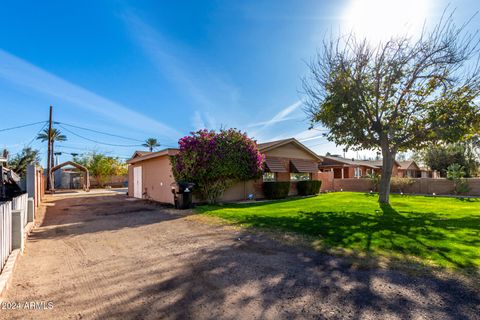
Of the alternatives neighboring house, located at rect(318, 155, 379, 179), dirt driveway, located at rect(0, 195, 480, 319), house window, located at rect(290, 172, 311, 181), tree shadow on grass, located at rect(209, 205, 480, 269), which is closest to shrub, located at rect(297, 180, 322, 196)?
house window, located at rect(290, 172, 311, 181)

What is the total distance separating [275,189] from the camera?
16.4m

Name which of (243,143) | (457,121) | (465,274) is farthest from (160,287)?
(457,121)

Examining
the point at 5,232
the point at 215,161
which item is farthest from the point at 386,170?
the point at 5,232

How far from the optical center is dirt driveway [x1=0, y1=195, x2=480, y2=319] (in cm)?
294

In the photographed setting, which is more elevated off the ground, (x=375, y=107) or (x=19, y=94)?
(x=19, y=94)

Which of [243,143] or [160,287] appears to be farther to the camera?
[243,143]

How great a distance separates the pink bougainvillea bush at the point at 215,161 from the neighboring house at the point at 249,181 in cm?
93

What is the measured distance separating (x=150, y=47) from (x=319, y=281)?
12.3 meters

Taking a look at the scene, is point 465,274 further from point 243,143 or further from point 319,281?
point 243,143

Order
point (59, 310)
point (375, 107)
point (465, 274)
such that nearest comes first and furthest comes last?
point (59, 310), point (465, 274), point (375, 107)

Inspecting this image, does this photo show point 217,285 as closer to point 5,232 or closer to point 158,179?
point 5,232

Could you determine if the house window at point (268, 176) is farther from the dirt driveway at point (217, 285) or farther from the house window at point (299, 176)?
the dirt driveway at point (217, 285)

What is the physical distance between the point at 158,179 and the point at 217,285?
12712 mm

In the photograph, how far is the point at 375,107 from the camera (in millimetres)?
12578
